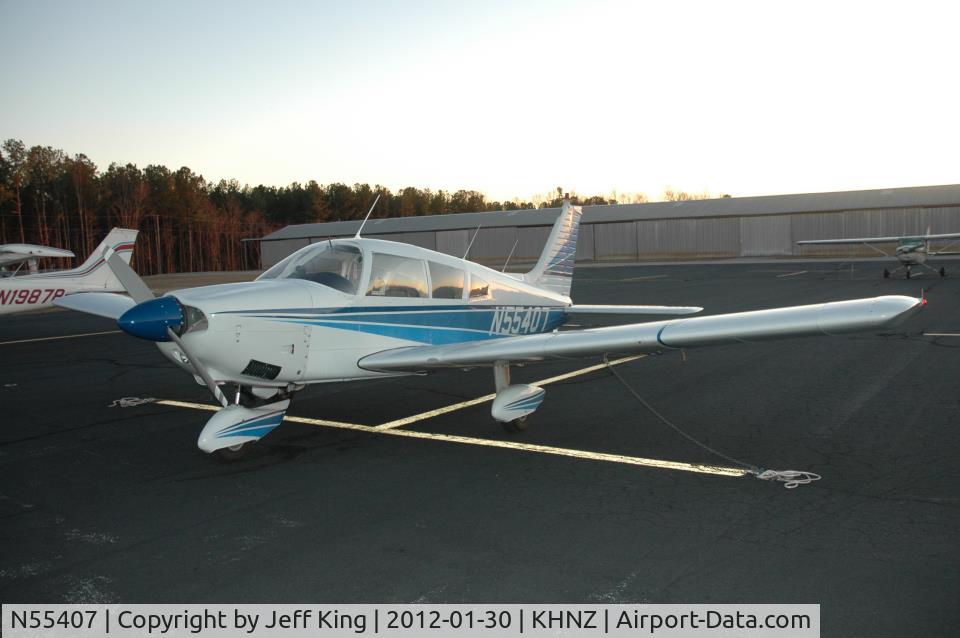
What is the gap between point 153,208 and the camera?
73625 mm

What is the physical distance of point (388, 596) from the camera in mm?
3756

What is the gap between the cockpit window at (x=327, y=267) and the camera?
705 centimetres

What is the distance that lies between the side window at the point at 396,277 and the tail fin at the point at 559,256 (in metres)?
2.99

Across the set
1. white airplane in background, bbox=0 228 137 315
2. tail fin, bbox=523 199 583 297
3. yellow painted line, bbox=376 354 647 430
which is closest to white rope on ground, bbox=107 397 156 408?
yellow painted line, bbox=376 354 647 430

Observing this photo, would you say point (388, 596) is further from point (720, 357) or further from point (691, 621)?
point (720, 357)

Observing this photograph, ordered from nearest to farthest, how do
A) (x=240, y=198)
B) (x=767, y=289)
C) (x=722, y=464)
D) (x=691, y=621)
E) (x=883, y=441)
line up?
1. (x=691, y=621)
2. (x=722, y=464)
3. (x=883, y=441)
4. (x=767, y=289)
5. (x=240, y=198)

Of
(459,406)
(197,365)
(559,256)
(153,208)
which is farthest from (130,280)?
(153,208)

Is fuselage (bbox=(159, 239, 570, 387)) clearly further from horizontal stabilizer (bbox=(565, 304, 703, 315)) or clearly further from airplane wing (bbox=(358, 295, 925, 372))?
horizontal stabilizer (bbox=(565, 304, 703, 315))

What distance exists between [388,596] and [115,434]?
5.18 metres

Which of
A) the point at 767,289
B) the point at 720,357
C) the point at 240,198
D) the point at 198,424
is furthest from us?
the point at 240,198

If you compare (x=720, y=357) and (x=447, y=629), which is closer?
(x=447, y=629)

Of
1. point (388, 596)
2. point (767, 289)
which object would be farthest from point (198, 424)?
point (767, 289)

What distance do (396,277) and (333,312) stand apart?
0.92m
